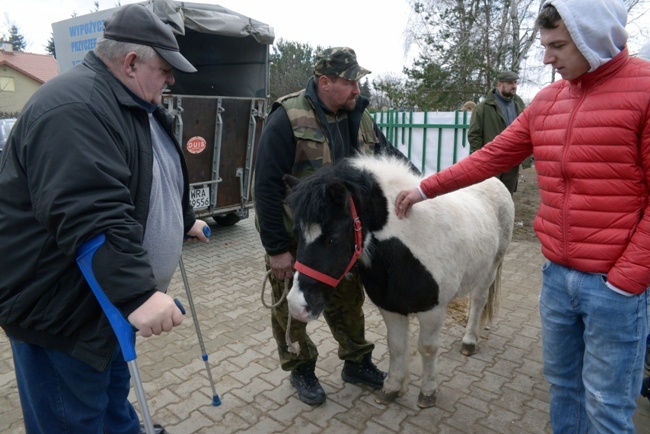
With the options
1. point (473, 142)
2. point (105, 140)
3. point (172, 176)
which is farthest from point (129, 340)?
point (473, 142)

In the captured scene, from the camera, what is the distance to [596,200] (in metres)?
1.79

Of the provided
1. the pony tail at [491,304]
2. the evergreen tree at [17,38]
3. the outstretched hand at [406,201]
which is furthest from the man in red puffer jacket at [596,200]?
the evergreen tree at [17,38]

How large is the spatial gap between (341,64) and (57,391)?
2.22 meters

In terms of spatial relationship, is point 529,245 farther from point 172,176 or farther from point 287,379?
point 172,176

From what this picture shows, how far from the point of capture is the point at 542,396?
3.19 meters

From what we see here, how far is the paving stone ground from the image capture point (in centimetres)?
290

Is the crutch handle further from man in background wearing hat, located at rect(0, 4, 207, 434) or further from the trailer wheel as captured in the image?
the trailer wheel

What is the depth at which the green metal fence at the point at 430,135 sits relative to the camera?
30.6 feet

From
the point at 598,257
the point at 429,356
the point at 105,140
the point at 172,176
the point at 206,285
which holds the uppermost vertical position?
the point at 105,140

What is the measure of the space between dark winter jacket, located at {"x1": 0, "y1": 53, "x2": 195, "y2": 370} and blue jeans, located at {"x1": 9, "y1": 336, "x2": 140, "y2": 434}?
101mm

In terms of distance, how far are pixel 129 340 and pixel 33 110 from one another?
0.84 m

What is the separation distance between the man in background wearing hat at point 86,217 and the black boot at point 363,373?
72.5 inches

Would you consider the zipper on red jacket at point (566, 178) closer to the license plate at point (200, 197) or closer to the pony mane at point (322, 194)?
the pony mane at point (322, 194)

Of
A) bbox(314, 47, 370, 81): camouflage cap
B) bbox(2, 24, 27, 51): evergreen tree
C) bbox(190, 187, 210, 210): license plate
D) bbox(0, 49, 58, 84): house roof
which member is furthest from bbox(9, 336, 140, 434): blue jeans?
bbox(2, 24, 27, 51): evergreen tree
